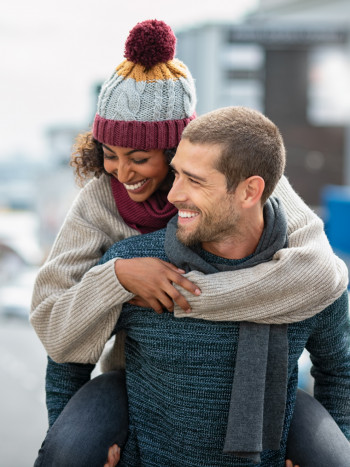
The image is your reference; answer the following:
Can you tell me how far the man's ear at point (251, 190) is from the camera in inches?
53.2

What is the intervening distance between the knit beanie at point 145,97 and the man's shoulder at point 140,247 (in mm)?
218

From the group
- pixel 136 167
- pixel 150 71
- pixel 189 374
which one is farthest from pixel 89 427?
pixel 150 71

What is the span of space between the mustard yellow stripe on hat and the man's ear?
1.24 ft

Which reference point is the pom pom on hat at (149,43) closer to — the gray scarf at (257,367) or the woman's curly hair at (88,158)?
the woman's curly hair at (88,158)

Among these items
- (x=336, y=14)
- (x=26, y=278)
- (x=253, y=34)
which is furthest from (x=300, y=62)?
(x=26, y=278)

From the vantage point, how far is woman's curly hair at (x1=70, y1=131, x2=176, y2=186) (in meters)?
1.68

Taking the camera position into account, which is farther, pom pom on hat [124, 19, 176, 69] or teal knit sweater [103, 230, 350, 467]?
pom pom on hat [124, 19, 176, 69]

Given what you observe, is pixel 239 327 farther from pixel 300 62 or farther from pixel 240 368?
pixel 300 62

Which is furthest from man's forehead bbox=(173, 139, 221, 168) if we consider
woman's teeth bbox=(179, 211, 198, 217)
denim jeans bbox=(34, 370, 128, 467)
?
denim jeans bbox=(34, 370, 128, 467)

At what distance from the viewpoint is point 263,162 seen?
1.35 m

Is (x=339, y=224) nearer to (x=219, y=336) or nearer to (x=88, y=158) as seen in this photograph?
(x=88, y=158)

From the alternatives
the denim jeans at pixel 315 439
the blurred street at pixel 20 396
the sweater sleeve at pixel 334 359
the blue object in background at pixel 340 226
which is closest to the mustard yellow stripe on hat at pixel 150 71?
the sweater sleeve at pixel 334 359

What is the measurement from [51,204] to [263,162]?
5.61 meters

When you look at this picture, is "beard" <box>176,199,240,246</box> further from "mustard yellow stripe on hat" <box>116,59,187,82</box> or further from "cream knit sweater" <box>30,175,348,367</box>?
"mustard yellow stripe on hat" <box>116,59,187,82</box>
